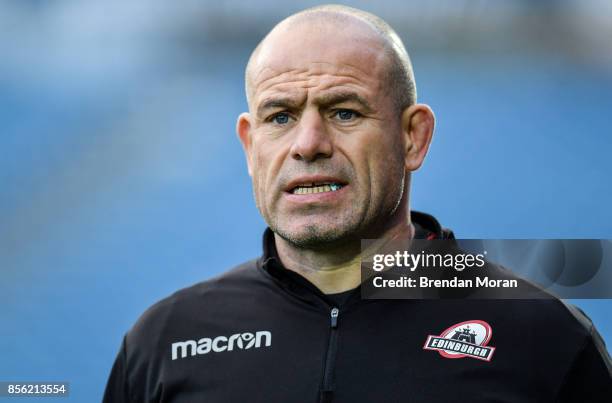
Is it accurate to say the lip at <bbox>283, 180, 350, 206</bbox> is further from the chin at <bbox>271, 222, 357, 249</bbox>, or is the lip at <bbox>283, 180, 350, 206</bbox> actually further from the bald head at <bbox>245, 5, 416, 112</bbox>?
the bald head at <bbox>245, 5, 416, 112</bbox>

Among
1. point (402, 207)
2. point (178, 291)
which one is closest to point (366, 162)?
point (402, 207)

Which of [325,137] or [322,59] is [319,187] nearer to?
[325,137]

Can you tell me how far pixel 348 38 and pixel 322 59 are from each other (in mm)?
91

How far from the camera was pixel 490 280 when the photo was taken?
2172 mm

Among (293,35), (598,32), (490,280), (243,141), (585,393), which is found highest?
(598,32)

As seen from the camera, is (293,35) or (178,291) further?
(178,291)

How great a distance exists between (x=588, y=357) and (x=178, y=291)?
1096 millimetres

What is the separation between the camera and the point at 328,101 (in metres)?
2.05

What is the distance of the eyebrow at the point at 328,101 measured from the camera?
80.7 inches

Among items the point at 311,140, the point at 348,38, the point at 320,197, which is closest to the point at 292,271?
the point at 320,197

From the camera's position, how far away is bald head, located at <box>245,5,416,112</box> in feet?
6.95

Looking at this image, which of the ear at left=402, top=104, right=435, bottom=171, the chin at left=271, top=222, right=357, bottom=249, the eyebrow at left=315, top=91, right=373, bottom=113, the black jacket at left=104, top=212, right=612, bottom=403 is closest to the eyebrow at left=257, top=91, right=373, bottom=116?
the eyebrow at left=315, top=91, right=373, bottom=113

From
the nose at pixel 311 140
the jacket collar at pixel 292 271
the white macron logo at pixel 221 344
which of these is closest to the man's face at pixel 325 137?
the nose at pixel 311 140

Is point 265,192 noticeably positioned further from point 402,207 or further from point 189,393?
point 189,393
